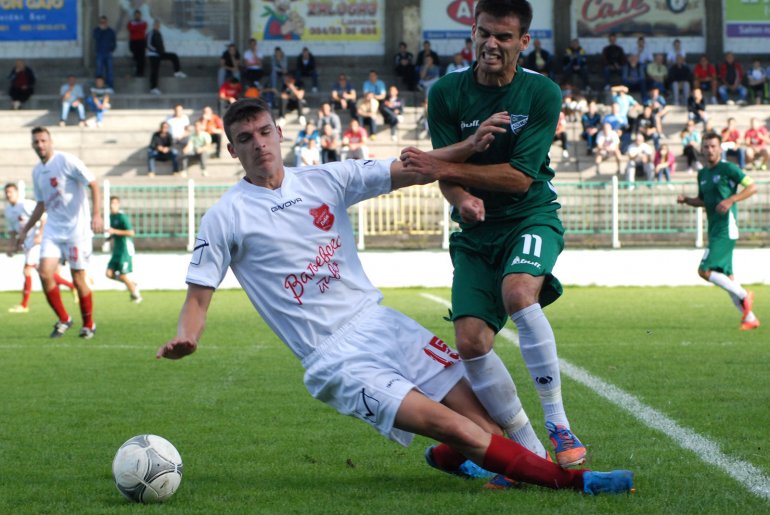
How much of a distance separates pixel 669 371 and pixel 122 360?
4.70m

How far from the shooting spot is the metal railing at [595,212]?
82.2 feet

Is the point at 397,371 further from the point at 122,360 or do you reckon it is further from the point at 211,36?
the point at 211,36

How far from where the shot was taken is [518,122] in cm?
588

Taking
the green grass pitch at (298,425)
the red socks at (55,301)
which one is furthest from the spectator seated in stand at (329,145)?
the red socks at (55,301)

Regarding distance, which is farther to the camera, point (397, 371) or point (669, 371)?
point (669, 371)

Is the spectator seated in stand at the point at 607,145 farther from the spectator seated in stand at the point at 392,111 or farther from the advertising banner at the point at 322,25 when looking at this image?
the advertising banner at the point at 322,25

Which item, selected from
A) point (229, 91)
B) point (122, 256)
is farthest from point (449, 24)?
point (122, 256)

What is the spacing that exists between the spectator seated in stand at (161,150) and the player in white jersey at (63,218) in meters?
16.6

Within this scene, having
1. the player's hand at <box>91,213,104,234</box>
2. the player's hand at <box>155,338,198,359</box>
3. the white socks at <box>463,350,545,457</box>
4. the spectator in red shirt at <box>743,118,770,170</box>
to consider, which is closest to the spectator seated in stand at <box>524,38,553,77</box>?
the spectator in red shirt at <box>743,118,770,170</box>

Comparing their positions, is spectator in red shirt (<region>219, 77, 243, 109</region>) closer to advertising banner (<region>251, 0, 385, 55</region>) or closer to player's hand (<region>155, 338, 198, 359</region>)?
advertising banner (<region>251, 0, 385, 55</region>)

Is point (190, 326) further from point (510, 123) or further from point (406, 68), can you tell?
point (406, 68)

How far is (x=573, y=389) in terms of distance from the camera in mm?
8766

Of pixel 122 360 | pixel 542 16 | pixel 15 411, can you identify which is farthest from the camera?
pixel 542 16

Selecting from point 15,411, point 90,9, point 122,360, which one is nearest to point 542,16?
point 90,9
